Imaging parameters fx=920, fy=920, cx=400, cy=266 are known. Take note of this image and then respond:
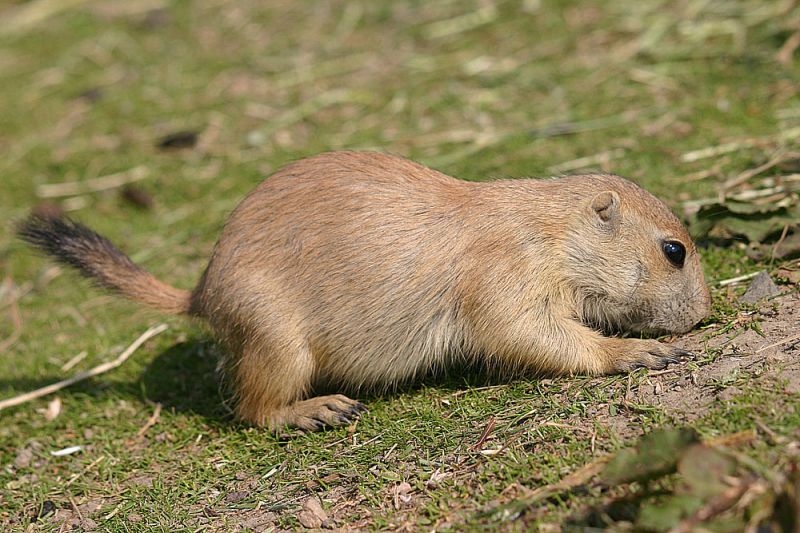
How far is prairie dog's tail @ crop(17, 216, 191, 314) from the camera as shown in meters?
5.18

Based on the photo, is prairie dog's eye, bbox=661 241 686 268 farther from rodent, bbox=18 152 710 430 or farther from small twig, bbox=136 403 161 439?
small twig, bbox=136 403 161 439

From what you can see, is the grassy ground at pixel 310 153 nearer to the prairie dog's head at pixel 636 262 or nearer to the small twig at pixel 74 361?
the small twig at pixel 74 361

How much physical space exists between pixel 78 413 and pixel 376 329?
2072 millimetres

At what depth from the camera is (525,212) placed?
4.66 metres

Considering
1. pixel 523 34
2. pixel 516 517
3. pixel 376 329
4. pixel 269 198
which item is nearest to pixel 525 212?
pixel 376 329

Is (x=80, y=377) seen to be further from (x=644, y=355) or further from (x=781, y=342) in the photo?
(x=781, y=342)

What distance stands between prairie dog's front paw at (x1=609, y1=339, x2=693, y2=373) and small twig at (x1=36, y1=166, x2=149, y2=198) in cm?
535

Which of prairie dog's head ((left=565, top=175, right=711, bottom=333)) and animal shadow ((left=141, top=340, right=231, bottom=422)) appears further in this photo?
animal shadow ((left=141, top=340, right=231, bottom=422))

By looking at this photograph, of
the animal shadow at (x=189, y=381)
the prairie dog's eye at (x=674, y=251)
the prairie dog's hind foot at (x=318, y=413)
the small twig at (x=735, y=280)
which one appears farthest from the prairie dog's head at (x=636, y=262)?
the animal shadow at (x=189, y=381)

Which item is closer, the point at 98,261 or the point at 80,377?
the point at 98,261

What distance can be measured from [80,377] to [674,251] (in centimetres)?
363

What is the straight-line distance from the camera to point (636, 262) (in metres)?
4.56

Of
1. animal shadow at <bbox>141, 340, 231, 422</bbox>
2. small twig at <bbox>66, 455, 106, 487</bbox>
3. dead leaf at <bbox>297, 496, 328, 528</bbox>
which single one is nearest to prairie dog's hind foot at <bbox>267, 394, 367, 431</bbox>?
animal shadow at <bbox>141, 340, 231, 422</bbox>

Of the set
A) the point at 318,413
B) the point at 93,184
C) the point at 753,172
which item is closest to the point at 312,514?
the point at 318,413
